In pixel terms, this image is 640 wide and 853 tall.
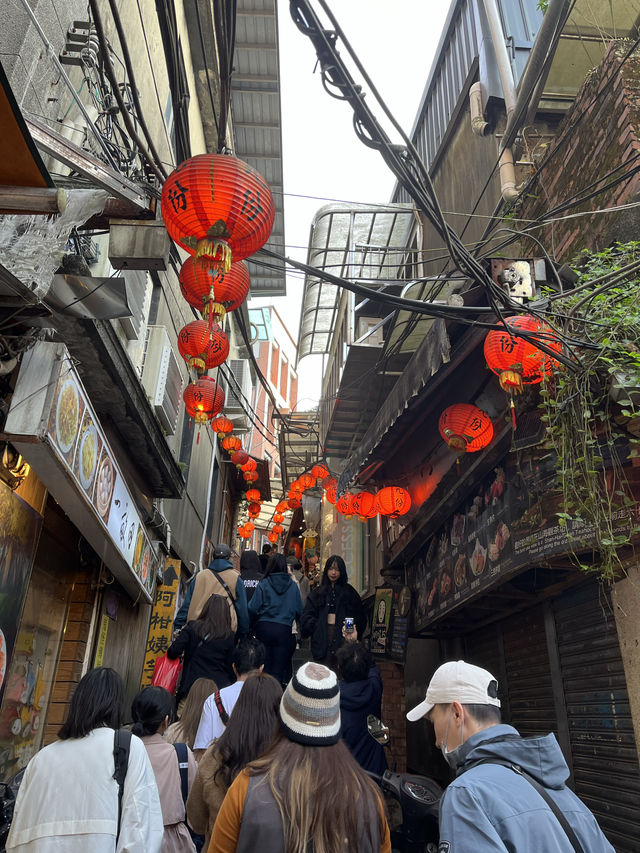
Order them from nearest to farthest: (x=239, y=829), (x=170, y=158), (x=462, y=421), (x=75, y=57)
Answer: (x=239, y=829), (x=75, y=57), (x=462, y=421), (x=170, y=158)

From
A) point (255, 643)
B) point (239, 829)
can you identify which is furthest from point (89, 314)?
point (239, 829)

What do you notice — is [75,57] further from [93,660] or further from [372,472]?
[372,472]

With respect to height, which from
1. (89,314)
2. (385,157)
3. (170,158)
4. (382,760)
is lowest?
(382,760)

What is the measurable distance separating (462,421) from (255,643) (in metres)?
3.81

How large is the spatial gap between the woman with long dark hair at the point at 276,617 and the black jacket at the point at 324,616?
128 cm

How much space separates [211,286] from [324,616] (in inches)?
232

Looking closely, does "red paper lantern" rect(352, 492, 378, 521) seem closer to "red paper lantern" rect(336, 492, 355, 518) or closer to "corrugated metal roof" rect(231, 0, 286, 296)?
"red paper lantern" rect(336, 492, 355, 518)

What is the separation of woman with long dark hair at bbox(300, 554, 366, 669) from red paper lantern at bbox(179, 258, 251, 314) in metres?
→ 4.86

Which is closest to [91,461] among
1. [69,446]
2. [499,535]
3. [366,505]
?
[69,446]

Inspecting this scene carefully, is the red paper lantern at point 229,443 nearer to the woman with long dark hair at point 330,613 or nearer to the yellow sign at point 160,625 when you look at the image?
the yellow sign at point 160,625

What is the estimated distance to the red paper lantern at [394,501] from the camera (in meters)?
11.1

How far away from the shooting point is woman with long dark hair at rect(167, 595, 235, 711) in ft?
20.1

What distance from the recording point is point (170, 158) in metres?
10.4

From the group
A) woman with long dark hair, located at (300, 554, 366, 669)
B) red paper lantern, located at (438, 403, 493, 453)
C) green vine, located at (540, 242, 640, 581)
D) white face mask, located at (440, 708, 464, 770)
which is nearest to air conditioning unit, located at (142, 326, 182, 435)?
woman with long dark hair, located at (300, 554, 366, 669)
